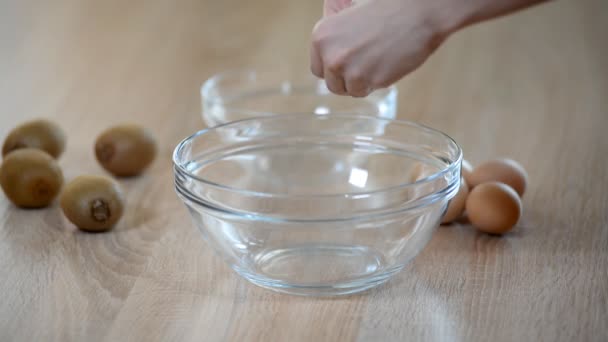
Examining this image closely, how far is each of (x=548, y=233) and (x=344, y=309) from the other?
1.25 feet

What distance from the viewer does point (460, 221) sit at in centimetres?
126

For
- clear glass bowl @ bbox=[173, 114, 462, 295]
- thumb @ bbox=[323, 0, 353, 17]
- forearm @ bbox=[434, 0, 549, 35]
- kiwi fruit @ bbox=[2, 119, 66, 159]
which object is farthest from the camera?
kiwi fruit @ bbox=[2, 119, 66, 159]

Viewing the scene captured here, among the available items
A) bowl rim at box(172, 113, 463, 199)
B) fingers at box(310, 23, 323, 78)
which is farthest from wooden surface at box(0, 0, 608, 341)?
fingers at box(310, 23, 323, 78)

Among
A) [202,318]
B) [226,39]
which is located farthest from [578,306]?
[226,39]

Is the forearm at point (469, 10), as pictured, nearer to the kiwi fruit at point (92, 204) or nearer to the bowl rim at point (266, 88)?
the kiwi fruit at point (92, 204)

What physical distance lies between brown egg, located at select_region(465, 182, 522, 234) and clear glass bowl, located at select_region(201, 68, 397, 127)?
505 mm

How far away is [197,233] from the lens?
4.04 ft

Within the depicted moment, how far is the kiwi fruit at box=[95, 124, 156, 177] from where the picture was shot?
1.43 metres

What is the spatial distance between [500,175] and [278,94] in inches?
25.6

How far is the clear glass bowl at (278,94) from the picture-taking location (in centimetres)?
173

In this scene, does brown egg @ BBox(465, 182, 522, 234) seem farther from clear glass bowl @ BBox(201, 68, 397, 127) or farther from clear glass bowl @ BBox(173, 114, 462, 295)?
clear glass bowl @ BBox(201, 68, 397, 127)

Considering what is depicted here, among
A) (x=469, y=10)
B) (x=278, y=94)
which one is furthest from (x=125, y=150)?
(x=469, y=10)

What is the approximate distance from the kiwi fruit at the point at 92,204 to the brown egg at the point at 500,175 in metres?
0.54

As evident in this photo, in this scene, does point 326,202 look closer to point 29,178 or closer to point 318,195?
point 318,195
